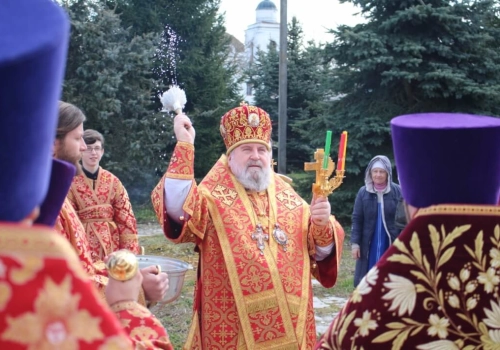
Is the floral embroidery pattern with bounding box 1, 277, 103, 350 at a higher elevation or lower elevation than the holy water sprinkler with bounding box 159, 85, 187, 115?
lower

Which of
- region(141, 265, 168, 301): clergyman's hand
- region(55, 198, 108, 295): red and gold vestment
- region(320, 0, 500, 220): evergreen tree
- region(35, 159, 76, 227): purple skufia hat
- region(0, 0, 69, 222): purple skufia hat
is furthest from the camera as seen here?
region(320, 0, 500, 220): evergreen tree

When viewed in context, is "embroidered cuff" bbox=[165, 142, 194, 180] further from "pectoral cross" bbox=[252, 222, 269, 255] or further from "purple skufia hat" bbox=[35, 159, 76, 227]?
"purple skufia hat" bbox=[35, 159, 76, 227]

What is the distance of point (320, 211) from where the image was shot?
146 inches

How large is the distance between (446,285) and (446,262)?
2.5 inches

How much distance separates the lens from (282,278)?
3721 mm

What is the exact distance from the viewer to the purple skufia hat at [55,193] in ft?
4.76

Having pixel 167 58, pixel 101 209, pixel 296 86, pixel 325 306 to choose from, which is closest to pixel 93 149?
pixel 101 209

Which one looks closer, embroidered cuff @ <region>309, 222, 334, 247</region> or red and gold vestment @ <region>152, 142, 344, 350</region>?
red and gold vestment @ <region>152, 142, 344, 350</region>

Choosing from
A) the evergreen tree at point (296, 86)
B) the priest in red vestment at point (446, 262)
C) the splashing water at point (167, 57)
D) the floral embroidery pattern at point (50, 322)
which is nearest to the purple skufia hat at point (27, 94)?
the floral embroidery pattern at point (50, 322)

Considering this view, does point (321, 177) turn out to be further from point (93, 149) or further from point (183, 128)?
point (93, 149)

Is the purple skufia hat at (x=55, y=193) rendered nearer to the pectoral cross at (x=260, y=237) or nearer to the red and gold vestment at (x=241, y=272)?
the red and gold vestment at (x=241, y=272)

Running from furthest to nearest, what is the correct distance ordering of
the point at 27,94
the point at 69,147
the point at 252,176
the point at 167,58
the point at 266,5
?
the point at 266,5, the point at 167,58, the point at 252,176, the point at 69,147, the point at 27,94

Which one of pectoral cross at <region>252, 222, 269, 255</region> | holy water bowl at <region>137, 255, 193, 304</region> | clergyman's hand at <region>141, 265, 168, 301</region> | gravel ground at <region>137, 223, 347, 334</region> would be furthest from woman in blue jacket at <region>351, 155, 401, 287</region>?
clergyman's hand at <region>141, 265, 168, 301</region>

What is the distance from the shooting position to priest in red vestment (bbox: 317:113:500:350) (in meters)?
1.75
